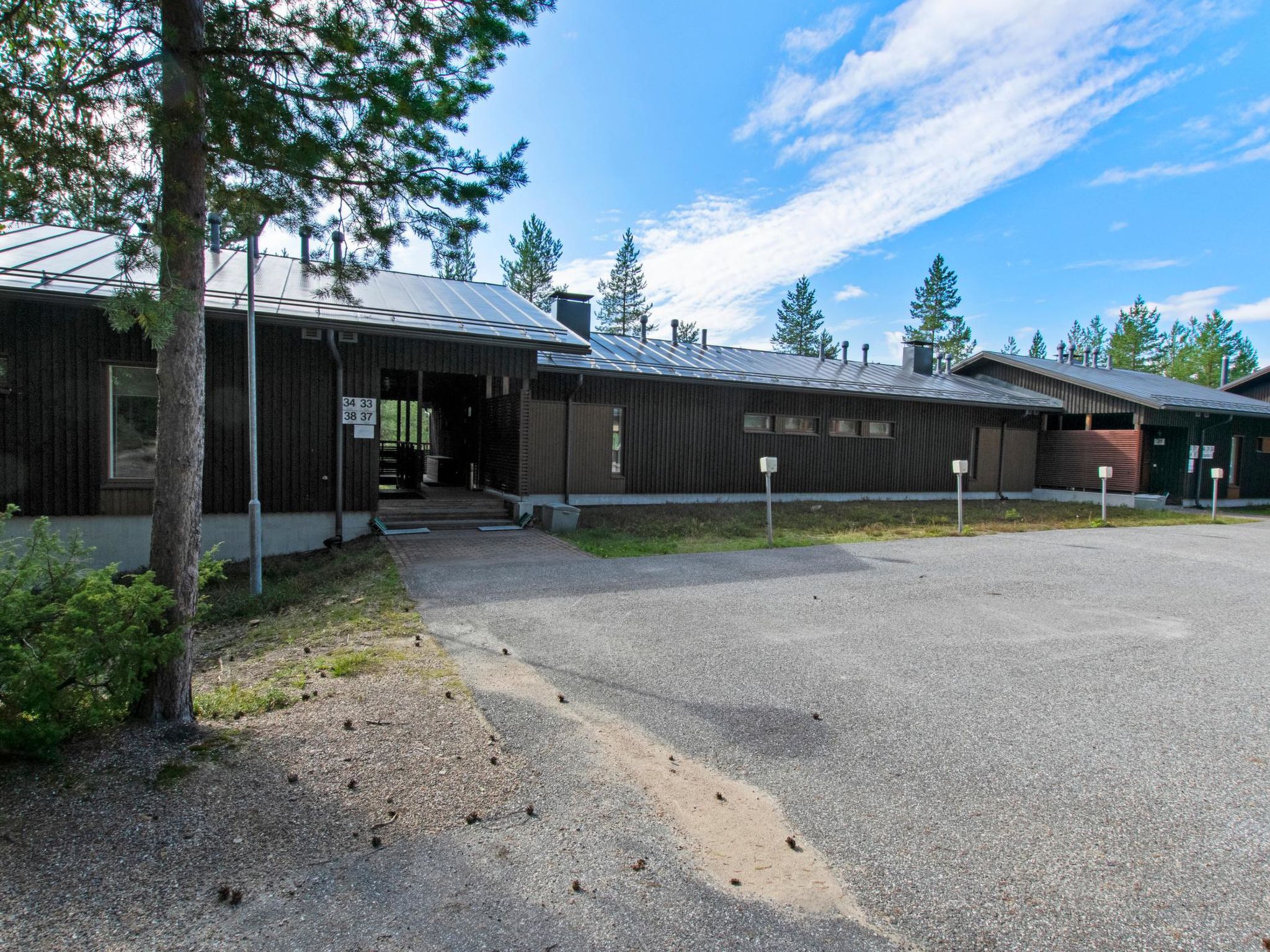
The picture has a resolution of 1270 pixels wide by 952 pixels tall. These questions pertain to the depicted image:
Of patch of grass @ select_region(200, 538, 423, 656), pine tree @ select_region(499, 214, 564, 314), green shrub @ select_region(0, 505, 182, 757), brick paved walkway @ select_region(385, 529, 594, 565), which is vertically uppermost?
pine tree @ select_region(499, 214, 564, 314)

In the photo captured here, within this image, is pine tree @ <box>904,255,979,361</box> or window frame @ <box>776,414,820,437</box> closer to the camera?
window frame @ <box>776,414,820,437</box>

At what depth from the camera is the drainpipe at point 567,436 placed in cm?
1311

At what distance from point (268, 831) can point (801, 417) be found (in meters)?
14.5

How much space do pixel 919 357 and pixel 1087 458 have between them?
5541mm

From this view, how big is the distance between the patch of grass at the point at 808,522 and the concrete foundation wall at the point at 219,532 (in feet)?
12.1

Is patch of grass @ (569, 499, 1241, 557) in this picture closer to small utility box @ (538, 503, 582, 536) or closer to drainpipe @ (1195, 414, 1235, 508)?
small utility box @ (538, 503, 582, 536)

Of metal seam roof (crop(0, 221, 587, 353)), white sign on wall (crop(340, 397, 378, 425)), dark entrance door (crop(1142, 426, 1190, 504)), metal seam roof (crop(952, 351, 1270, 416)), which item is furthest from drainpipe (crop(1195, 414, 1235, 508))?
white sign on wall (crop(340, 397, 378, 425))

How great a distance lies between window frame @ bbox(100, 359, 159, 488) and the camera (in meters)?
9.05

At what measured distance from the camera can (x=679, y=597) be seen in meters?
6.93

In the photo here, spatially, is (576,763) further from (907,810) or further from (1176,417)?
(1176,417)

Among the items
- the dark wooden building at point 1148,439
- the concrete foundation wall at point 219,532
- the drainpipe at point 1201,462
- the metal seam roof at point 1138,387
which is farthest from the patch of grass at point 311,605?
the drainpipe at point 1201,462

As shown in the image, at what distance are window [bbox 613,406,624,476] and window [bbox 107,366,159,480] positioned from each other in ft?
24.9

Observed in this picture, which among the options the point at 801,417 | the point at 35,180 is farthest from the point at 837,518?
the point at 35,180

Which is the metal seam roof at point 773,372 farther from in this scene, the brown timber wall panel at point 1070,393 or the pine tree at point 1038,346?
the pine tree at point 1038,346
